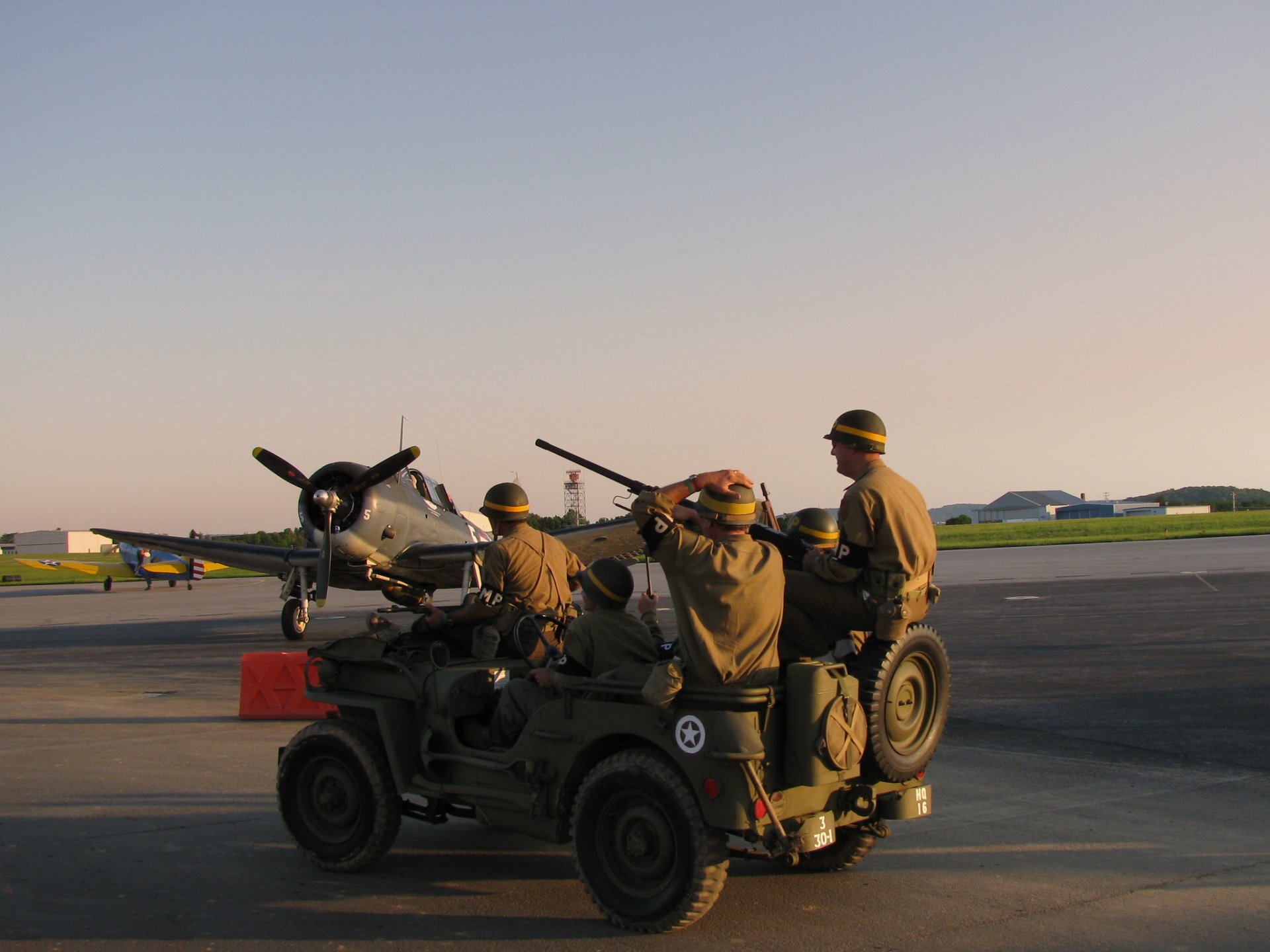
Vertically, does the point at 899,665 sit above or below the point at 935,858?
above

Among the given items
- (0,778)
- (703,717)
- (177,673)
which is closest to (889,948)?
(703,717)

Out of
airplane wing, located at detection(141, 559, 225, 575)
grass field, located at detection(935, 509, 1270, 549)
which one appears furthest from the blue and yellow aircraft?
grass field, located at detection(935, 509, 1270, 549)

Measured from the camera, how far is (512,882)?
17.0 feet

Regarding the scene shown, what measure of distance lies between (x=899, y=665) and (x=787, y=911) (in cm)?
117

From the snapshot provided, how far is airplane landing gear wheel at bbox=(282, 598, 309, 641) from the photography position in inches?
760

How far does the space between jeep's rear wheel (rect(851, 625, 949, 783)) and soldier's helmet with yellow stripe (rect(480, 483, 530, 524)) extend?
270 cm

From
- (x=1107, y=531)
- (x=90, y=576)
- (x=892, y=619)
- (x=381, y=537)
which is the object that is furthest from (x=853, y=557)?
(x=1107, y=531)

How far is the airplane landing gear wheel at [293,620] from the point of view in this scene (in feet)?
63.3

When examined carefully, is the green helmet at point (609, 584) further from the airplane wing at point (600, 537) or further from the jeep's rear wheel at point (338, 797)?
the airplane wing at point (600, 537)

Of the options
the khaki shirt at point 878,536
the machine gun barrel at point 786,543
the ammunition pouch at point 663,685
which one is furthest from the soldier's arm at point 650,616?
the khaki shirt at point 878,536

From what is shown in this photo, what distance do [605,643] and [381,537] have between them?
14.4 meters

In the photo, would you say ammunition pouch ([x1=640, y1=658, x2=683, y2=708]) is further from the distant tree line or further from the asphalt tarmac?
the distant tree line

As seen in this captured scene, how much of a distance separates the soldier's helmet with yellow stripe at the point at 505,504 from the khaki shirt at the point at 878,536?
2431mm

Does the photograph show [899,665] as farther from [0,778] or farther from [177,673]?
[177,673]
